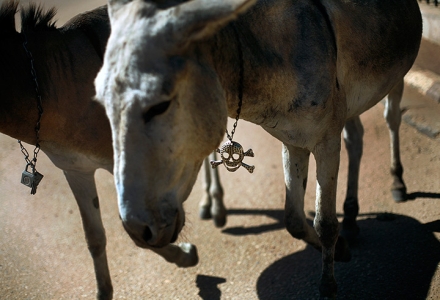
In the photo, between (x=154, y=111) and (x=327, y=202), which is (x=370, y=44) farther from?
(x=154, y=111)

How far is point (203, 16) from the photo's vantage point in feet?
7.34

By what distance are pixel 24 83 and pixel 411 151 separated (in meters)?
3.86

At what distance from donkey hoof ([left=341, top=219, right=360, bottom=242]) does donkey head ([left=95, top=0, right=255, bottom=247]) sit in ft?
7.65

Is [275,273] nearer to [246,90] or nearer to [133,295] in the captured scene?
[133,295]

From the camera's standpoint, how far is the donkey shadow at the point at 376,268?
3.67m

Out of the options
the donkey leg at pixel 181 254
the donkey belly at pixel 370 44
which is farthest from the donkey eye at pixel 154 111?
the donkey leg at pixel 181 254

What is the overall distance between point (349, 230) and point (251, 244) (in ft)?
2.91

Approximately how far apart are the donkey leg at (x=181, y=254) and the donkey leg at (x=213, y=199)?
0.74 m

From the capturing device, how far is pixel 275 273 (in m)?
4.18

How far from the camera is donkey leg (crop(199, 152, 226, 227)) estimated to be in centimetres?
509

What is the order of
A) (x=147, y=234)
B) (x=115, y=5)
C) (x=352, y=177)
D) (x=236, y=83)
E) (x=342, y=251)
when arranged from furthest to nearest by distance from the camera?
(x=352, y=177), (x=342, y=251), (x=236, y=83), (x=115, y=5), (x=147, y=234)

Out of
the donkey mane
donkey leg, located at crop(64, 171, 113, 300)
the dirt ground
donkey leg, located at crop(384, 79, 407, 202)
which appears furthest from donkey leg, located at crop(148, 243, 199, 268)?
donkey leg, located at crop(384, 79, 407, 202)

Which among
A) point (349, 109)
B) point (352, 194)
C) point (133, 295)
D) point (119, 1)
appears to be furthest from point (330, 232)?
point (119, 1)

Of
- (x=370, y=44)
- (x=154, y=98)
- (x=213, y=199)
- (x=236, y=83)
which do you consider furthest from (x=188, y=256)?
(x=154, y=98)
